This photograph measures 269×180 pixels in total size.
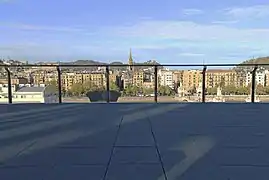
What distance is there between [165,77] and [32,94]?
3182mm

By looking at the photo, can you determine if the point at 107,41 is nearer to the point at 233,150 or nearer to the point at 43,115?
the point at 43,115

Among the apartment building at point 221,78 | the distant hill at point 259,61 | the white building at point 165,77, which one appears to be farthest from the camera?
the distant hill at point 259,61

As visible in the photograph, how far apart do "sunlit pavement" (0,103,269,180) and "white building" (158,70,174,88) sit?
1.77 meters

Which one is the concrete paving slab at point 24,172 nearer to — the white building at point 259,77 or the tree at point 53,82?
the tree at point 53,82

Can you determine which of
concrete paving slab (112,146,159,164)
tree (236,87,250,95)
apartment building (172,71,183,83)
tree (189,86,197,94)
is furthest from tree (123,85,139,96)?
concrete paving slab (112,146,159,164)

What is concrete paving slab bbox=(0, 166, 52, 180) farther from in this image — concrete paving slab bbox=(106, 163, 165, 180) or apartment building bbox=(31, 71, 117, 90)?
apartment building bbox=(31, 71, 117, 90)

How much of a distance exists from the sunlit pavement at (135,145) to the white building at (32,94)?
1249 millimetres

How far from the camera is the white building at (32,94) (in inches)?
296

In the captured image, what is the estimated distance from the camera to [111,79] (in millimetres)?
8156

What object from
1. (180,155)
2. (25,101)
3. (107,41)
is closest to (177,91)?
(25,101)

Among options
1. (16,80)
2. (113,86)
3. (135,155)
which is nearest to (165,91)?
(113,86)

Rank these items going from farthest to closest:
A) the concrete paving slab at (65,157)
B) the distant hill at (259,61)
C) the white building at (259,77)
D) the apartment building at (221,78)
→ the distant hill at (259,61) < the white building at (259,77) < the apartment building at (221,78) < the concrete paving slab at (65,157)

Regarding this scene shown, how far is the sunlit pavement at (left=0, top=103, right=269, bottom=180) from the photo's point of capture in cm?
281

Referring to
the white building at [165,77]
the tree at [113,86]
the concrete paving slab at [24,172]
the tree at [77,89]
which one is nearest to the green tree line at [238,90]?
the white building at [165,77]
